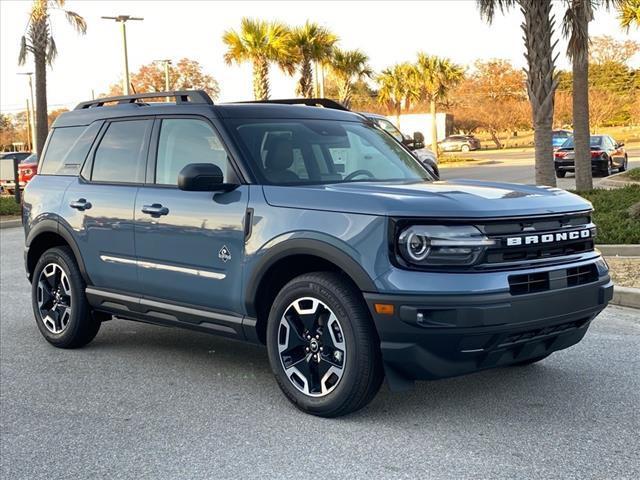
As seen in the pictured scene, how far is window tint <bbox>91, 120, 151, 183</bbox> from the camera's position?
5812mm

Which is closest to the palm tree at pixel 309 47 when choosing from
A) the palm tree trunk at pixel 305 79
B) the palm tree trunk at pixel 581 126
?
the palm tree trunk at pixel 305 79

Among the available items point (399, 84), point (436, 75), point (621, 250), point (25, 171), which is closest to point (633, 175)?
point (621, 250)

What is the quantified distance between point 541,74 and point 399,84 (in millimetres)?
37654

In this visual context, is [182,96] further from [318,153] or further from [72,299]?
[72,299]

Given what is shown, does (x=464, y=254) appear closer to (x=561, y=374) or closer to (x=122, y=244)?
(x=561, y=374)

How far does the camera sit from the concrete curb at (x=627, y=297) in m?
7.58

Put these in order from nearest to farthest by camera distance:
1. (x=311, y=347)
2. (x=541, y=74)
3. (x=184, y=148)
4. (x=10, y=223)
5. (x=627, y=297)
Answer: (x=311, y=347) → (x=184, y=148) → (x=627, y=297) → (x=541, y=74) → (x=10, y=223)

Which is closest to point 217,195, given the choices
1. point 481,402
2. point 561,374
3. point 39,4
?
point 481,402

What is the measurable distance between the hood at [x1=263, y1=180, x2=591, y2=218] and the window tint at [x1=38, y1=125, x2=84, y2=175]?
246cm

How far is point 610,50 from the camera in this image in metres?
71.4

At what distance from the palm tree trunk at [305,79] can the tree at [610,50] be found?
42.1 metres

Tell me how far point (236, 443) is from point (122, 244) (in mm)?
2078

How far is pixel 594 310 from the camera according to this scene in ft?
14.9

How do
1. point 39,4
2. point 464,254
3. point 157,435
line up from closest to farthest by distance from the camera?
point 464,254 < point 157,435 < point 39,4
